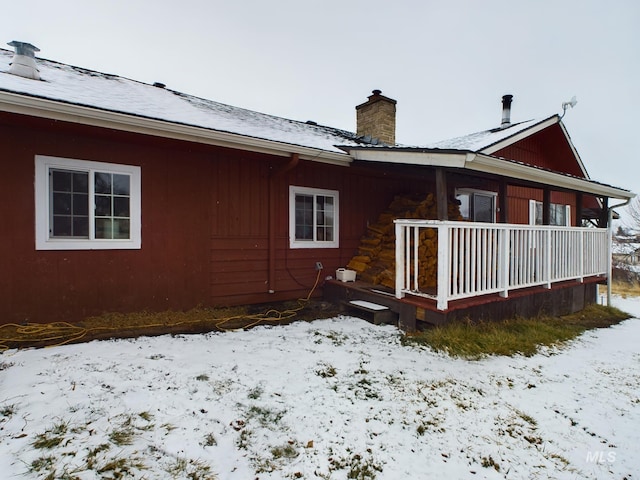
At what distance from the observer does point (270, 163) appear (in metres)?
5.61

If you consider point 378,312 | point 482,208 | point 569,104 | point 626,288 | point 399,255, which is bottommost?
point 626,288

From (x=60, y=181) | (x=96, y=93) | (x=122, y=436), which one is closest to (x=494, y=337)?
(x=122, y=436)

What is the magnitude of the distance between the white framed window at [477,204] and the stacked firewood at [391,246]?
1.56m

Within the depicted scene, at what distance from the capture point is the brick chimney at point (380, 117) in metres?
8.65

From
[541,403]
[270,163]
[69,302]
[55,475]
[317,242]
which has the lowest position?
[541,403]

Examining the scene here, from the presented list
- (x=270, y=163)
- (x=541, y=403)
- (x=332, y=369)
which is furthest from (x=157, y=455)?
(x=270, y=163)

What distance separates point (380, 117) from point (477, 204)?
11.2 feet

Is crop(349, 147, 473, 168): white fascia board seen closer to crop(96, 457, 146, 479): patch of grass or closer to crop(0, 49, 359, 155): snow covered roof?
crop(0, 49, 359, 155): snow covered roof

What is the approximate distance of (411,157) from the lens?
182 inches

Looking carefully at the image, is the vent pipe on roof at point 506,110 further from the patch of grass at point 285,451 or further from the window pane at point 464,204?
the patch of grass at point 285,451

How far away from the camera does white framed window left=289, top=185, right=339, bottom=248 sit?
5879 mm

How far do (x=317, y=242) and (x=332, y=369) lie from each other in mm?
3152

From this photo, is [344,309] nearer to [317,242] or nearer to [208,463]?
[317,242]

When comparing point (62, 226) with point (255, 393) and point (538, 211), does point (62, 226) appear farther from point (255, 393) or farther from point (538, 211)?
point (538, 211)
